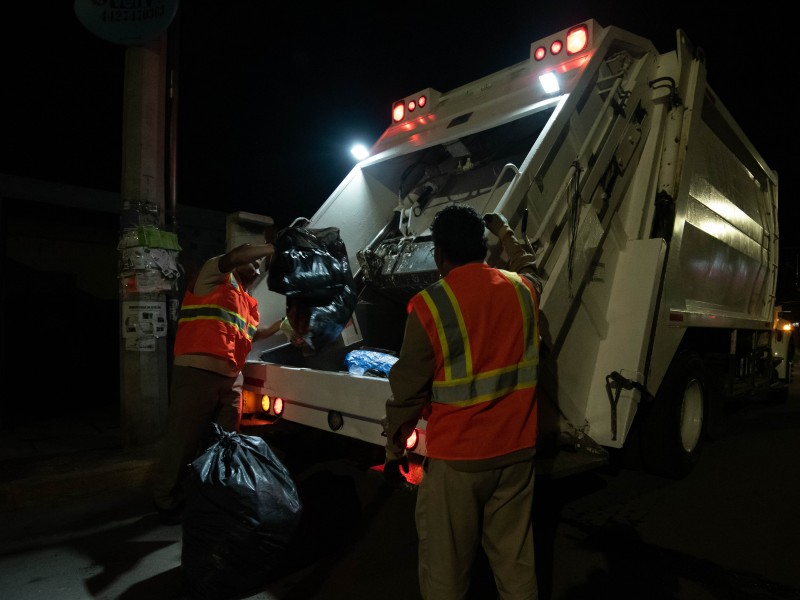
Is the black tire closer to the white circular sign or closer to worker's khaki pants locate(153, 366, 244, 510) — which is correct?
worker's khaki pants locate(153, 366, 244, 510)

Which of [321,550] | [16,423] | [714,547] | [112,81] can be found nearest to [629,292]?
[714,547]

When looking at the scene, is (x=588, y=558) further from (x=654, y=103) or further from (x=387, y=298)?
(x=654, y=103)

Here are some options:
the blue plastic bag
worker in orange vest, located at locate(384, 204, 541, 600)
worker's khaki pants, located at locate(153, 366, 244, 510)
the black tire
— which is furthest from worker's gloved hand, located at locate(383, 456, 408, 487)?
the black tire

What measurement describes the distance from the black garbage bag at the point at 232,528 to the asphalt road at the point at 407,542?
3.4 inches

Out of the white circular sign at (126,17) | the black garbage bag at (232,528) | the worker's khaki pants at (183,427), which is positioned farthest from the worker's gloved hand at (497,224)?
the white circular sign at (126,17)

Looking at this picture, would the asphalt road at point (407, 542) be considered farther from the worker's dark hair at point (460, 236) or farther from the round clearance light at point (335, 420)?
the worker's dark hair at point (460, 236)

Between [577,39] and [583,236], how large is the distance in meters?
1.35

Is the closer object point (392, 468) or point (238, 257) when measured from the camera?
point (392, 468)

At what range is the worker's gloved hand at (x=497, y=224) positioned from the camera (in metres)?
2.36

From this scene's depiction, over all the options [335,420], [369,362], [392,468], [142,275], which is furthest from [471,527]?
[142,275]

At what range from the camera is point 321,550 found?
252 cm

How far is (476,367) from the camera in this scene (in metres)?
1.59

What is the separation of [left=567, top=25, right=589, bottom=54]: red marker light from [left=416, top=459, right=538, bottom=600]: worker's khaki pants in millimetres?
2681

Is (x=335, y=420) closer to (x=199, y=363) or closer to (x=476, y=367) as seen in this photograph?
(x=199, y=363)
